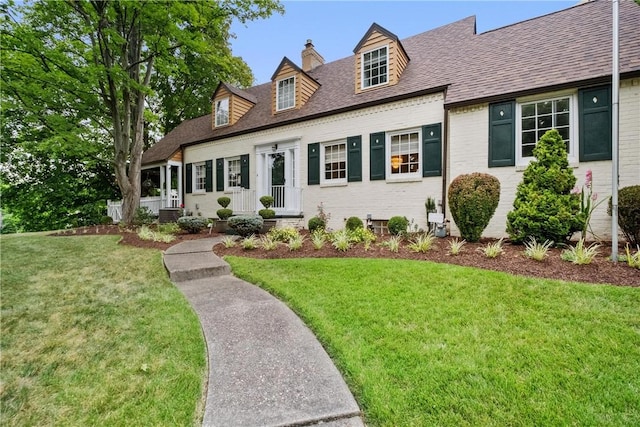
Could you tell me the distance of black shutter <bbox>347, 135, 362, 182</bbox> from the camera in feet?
30.6

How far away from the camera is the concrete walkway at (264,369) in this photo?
6.42ft

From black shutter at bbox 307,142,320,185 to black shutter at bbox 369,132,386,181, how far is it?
6.49ft

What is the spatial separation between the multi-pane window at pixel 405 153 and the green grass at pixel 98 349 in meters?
6.72

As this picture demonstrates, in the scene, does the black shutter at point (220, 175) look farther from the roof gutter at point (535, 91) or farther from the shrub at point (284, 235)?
the roof gutter at point (535, 91)

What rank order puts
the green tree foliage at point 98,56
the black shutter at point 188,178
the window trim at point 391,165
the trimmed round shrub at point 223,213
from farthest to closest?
the black shutter at point 188,178 < the trimmed round shrub at point 223,213 < the green tree foliage at point 98,56 < the window trim at point 391,165

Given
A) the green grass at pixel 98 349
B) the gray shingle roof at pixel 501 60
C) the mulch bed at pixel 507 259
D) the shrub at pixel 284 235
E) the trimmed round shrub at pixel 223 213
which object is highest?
the gray shingle roof at pixel 501 60

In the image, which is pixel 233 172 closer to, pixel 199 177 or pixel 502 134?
pixel 199 177

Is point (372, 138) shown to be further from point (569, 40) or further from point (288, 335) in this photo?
point (288, 335)

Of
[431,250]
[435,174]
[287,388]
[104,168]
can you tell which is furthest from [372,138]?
[104,168]

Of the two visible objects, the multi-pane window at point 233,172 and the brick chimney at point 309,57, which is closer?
the multi-pane window at point 233,172

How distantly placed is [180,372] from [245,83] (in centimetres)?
2053

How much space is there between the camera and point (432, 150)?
26.5 ft

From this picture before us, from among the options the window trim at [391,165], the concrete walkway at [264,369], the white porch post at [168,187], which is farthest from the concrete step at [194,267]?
the white porch post at [168,187]

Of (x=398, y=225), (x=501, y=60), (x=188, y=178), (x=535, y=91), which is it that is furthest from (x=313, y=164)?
(x=188, y=178)
